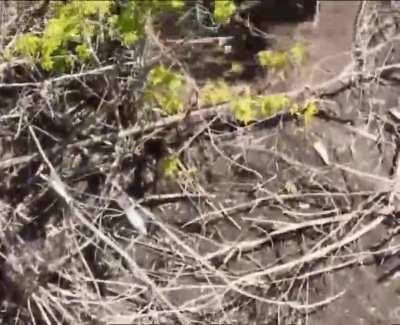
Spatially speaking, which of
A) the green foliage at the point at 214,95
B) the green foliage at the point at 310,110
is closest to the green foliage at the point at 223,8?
the green foliage at the point at 214,95

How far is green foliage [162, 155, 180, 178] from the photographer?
9.49 ft

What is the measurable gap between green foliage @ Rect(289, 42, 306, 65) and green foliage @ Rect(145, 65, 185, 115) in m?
0.39

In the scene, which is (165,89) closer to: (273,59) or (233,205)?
(273,59)

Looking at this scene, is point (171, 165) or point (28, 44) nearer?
point (28, 44)

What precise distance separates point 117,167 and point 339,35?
88 cm

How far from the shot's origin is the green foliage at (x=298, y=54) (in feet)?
9.50

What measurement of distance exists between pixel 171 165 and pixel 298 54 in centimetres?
57

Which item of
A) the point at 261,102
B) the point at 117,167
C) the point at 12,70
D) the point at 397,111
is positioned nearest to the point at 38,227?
the point at 117,167

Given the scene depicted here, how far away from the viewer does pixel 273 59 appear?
287cm

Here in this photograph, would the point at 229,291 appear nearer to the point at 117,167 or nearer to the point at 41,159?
the point at 117,167

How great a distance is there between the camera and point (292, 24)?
295 cm

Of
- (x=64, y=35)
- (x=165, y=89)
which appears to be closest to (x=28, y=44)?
(x=64, y=35)

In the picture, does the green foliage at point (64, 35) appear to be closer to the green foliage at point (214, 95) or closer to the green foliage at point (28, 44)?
the green foliage at point (28, 44)

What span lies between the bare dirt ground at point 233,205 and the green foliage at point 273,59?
5 cm
